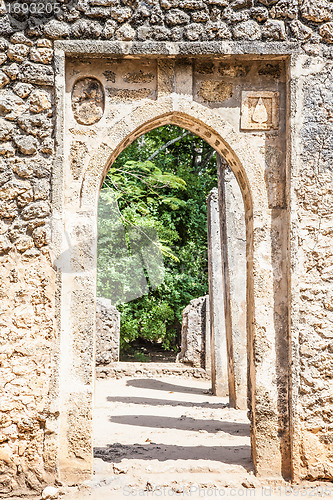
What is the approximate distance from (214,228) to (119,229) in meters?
4.60

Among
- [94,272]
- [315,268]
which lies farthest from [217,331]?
[94,272]

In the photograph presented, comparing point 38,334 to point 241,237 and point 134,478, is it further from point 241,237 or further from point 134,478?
point 241,237

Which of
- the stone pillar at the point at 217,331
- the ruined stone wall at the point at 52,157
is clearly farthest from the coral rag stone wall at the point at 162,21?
the stone pillar at the point at 217,331

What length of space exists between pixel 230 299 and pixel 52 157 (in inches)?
159

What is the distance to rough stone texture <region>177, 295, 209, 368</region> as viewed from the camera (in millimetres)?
10516

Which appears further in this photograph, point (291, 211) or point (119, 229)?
point (119, 229)

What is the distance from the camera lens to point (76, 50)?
149 inches

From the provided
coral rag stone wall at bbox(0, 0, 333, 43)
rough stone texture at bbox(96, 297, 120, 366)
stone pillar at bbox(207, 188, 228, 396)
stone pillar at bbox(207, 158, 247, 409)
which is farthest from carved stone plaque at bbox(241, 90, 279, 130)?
rough stone texture at bbox(96, 297, 120, 366)

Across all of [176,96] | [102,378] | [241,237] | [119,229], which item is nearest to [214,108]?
[176,96]

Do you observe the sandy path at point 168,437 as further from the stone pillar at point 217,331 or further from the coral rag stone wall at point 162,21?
the coral rag stone wall at point 162,21

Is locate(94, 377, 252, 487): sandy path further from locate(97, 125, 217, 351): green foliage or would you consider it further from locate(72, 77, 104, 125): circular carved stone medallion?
locate(97, 125, 217, 351): green foliage

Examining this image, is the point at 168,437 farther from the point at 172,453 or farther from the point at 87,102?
the point at 87,102

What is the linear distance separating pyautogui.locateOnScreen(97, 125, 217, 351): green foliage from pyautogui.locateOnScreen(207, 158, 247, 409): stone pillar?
179 inches

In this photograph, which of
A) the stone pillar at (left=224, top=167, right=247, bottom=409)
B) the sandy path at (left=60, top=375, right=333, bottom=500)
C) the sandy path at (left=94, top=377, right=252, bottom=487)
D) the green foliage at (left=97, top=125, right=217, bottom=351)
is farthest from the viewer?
the green foliage at (left=97, top=125, right=217, bottom=351)
